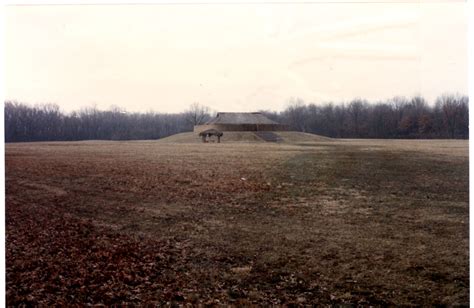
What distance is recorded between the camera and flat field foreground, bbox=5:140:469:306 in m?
5.57

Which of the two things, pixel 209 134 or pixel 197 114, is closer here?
pixel 197 114

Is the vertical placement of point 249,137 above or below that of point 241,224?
above

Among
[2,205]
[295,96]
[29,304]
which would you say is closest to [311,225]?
[295,96]

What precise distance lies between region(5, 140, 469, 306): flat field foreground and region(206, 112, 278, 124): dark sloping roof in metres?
0.76

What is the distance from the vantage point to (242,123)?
860 cm

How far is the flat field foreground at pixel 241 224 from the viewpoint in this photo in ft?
18.3

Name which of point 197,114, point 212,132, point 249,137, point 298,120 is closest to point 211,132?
point 212,132

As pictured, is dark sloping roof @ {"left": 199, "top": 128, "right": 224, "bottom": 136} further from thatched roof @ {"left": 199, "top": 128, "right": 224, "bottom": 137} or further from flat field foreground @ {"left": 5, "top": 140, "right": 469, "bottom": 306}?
flat field foreground @ {"left": 5, "top": 140, "right": 469, "bottom": 306}

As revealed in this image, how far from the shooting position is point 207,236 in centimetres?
690

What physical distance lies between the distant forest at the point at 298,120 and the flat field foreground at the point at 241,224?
0.29 meters

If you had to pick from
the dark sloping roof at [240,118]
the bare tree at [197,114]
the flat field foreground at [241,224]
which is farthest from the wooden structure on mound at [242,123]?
the flat field foreground at [241,224]

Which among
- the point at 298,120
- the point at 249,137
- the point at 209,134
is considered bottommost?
the point at 249,137

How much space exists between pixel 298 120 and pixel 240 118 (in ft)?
5.70

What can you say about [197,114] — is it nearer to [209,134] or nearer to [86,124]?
[209,134]
